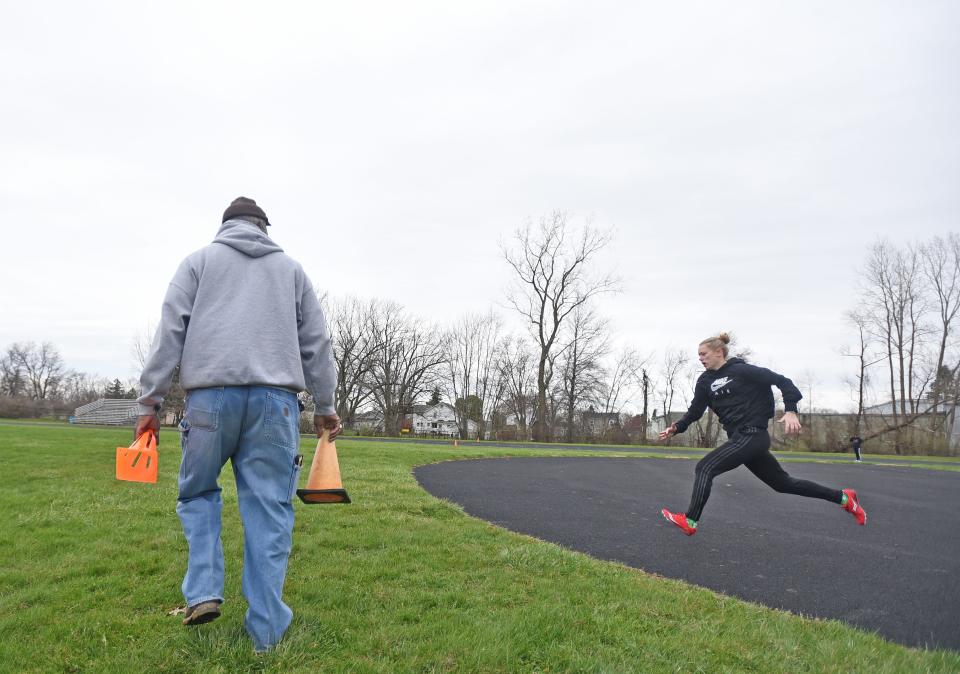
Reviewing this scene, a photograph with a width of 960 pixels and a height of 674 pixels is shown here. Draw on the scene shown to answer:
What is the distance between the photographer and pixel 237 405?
260 cm

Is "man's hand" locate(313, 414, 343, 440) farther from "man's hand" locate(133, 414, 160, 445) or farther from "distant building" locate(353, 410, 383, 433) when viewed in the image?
"distant building" locate(353, 410, 383, 433)

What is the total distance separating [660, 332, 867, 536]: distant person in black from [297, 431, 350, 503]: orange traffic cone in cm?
369

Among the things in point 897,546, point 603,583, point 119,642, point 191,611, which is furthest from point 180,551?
point 897,546

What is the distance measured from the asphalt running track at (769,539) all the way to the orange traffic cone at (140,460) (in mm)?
3720

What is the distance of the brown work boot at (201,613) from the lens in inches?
100

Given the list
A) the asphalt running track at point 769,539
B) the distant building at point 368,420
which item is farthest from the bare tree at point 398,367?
the asphalt running track at point 769,539

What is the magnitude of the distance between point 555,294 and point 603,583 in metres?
39.6

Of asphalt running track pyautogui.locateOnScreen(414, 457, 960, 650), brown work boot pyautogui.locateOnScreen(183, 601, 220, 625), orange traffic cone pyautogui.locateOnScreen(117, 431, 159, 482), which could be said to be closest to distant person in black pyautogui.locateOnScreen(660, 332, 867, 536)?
asphalt running track pyautogui.locateOnScreen(414, 457, 960, 650)

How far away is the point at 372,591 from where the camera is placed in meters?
3.54

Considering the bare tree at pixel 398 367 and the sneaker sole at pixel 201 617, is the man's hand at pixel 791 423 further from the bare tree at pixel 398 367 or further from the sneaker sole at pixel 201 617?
the bare tree at pixel 398 367

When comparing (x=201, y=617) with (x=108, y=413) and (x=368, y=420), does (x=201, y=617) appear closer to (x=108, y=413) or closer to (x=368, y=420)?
(x=368, y=420)

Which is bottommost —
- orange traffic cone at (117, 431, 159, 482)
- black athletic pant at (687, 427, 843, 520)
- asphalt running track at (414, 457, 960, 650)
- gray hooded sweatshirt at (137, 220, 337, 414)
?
asphalt running track at (414, 457, 960, 650)

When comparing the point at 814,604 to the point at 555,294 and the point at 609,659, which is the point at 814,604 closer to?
the point at 609,659

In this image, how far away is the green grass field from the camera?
2.62 metres
